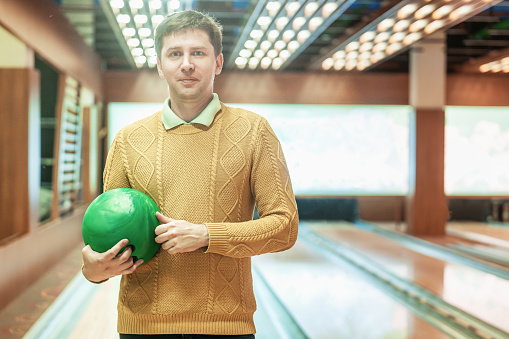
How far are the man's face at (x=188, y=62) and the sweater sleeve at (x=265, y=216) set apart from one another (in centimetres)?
22

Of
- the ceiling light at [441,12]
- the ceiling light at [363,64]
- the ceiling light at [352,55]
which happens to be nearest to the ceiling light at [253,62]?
the ceiling light at [352,55]

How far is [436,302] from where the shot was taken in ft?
16.6

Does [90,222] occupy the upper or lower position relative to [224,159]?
lower

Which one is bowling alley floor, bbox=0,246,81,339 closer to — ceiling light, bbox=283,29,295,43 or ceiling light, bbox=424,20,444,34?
ceiling light, bbox=283,29,295,43

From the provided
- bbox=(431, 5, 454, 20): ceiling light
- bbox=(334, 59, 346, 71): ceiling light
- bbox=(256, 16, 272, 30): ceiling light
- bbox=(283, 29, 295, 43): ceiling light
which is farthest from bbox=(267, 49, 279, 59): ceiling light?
bbox=(431, 5, 454, 20): ceiling light

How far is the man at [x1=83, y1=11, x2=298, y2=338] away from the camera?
4.48ft

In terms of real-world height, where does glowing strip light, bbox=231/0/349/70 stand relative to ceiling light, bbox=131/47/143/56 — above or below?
above

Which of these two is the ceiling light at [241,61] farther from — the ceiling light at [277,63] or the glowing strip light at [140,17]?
the glowing strip light at [140,17]

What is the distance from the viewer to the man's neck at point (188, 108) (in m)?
1.43

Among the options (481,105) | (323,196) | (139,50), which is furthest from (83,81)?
(481,105)

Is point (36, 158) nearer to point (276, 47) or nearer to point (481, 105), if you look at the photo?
point (276, 47)

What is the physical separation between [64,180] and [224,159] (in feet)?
22.3

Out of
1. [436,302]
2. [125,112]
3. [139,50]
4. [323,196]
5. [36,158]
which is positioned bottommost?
[436,302]

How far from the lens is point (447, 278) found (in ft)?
19.8
